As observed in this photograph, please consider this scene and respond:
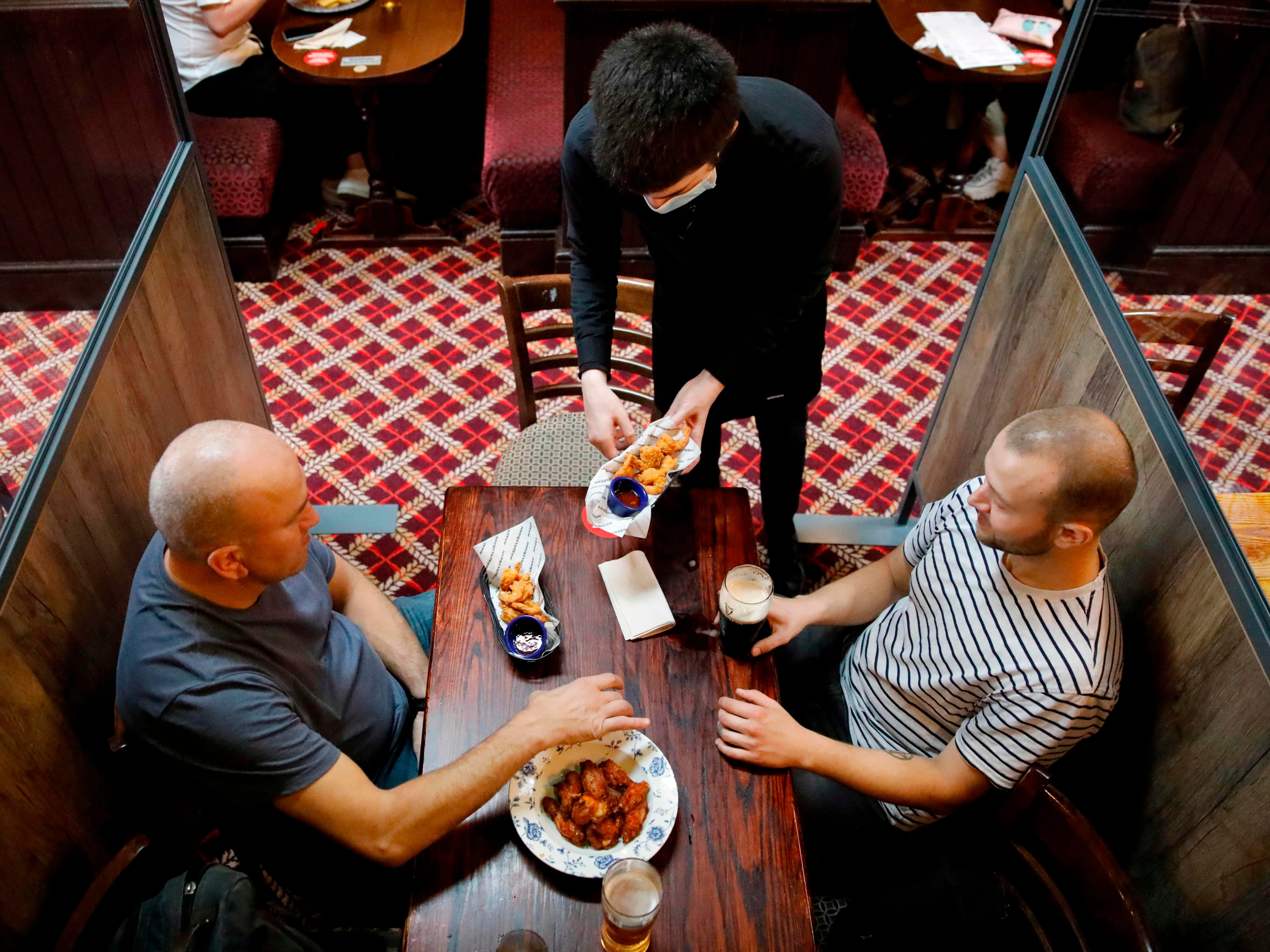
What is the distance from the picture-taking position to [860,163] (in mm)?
3934

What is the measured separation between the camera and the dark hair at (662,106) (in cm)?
162

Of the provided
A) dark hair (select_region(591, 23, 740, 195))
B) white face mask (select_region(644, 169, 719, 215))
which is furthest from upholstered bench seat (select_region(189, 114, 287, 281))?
dark hair (select_region(591, 23, 740, 195))

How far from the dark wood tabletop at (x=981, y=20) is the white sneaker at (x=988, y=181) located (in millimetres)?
447

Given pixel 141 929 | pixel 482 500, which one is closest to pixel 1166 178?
pixel 482 500

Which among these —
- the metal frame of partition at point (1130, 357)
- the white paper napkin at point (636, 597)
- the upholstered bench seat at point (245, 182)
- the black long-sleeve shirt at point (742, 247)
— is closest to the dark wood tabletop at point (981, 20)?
the metal frame of partition at point (1130, 357)

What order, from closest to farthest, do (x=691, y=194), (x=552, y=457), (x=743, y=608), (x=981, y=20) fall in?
(x=743, y=608), (x=691, y=194), (x=552, y=457), (x=981, y=20)

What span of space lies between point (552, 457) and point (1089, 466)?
151 centimetres

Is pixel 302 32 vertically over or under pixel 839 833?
over

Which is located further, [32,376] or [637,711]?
[32,376]

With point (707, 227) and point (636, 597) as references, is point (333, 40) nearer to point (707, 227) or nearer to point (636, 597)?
point (707, 227)

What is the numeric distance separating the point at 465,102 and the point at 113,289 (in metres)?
3.35

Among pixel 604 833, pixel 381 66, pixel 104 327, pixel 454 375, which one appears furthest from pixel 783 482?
pixel 381 66

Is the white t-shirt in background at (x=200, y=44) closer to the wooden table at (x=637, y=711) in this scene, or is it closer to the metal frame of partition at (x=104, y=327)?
the metal frame of partition at (x=104, y=327)

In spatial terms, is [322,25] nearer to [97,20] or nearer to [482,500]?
[97,20]
